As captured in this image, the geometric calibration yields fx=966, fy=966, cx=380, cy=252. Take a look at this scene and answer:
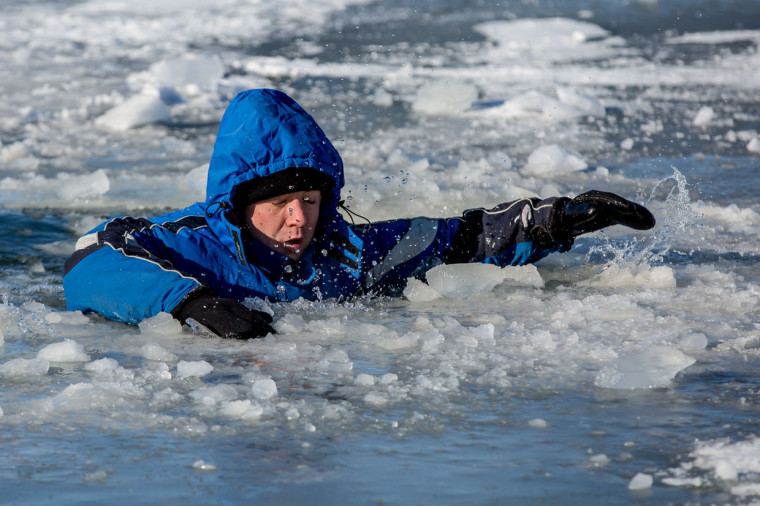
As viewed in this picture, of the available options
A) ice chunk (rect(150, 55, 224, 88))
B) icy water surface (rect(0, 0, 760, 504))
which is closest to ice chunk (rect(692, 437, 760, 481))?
icy water surface (rect(0, 0, 760, 504))

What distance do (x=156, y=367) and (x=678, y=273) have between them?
2229 mm

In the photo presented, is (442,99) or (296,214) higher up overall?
(442,99)

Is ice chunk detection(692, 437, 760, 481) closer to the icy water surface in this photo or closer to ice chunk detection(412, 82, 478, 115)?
the icy water surface

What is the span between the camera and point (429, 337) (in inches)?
121

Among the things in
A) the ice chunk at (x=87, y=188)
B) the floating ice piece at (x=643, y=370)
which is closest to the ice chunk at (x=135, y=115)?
the ice chunk at (x=87, y=188)

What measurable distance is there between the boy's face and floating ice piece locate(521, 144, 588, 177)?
2766 mm

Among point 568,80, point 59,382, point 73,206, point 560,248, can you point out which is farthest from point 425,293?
point 568,80

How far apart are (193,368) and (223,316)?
385 mm

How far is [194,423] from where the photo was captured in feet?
7.79

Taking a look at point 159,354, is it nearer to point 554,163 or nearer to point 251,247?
point 251,247

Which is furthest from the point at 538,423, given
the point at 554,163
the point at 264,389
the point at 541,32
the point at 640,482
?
the point at 541,32

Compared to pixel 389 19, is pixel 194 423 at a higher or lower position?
lower

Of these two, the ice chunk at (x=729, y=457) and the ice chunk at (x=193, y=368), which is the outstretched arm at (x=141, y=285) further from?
the ice chunk at (x=729, y=457)

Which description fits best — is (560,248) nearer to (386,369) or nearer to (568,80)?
(386,369)
